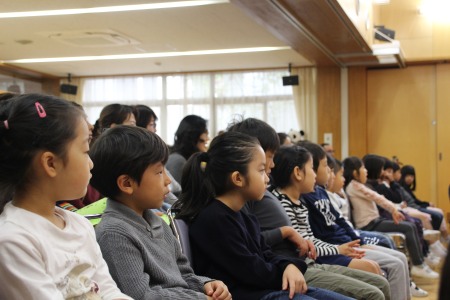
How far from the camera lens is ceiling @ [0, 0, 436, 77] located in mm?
4914

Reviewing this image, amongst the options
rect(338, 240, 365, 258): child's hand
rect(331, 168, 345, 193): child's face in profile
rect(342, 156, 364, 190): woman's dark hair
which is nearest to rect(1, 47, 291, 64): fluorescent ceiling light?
rect(342, 156, 364, 190): woman's dark hair

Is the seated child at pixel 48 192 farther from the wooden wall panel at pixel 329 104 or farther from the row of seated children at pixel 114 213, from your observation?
the wooden wall panel at pixel 329 104

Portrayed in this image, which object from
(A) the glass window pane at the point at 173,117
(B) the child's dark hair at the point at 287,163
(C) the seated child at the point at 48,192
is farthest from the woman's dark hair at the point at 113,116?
(A) the glass window pane at the point at 173,117

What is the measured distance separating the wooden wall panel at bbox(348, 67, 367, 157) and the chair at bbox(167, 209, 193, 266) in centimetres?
→ 667

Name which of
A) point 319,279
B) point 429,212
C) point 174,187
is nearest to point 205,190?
point 319,279

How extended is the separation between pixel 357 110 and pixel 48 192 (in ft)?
24.6

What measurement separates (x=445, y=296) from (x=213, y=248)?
133cm

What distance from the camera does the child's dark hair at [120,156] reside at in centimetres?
153

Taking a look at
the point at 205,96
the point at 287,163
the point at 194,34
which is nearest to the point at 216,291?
the point at 287,163

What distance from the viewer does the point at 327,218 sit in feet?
9.46

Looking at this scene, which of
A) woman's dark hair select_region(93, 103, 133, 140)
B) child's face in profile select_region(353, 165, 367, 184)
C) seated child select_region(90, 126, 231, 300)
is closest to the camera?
seated child select_region(90, 126, 231, 300)

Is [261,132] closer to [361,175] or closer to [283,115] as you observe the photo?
[361,175]

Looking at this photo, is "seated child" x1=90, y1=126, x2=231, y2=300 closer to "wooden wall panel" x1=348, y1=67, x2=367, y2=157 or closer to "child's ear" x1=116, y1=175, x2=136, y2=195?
"child's ear" x1=116, y1=175, x2=136, y2=195

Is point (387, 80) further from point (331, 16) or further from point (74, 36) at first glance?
point (74, 36)
